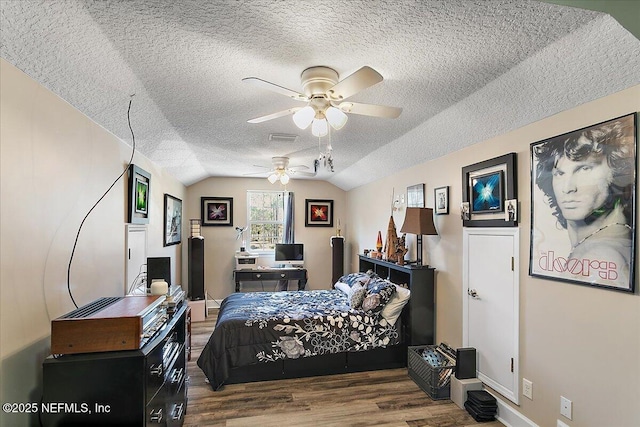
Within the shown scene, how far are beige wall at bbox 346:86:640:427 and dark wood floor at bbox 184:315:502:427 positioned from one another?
2.12ft

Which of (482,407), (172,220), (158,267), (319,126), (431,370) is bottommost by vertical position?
(482,407)

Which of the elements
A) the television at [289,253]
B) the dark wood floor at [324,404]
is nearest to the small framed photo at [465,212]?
the dark wood floor at [324,404]

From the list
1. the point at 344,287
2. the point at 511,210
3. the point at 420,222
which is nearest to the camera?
the point at 511,210

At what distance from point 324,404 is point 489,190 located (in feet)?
7.55

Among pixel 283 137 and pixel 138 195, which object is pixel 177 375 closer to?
pixel 138 195

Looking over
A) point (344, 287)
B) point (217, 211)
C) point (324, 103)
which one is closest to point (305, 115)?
point (324, 103)

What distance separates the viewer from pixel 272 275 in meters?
5.69

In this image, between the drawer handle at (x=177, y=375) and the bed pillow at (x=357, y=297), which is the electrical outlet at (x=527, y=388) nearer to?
the bed pillow at (x=357, y=297)

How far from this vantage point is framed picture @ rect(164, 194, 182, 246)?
4.23 m

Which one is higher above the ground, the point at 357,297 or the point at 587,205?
the point at 587,205

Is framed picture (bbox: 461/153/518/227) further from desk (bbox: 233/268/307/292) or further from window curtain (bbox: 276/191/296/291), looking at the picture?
window curtain (bbox: 276/191/296/291)

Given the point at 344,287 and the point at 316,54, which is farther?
the point at 344,287

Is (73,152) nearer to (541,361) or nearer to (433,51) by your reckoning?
(433,51)

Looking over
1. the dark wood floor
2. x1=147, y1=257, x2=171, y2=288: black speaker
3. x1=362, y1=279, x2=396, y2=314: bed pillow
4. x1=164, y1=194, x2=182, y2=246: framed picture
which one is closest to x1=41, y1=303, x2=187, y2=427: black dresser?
the dark wood floor
